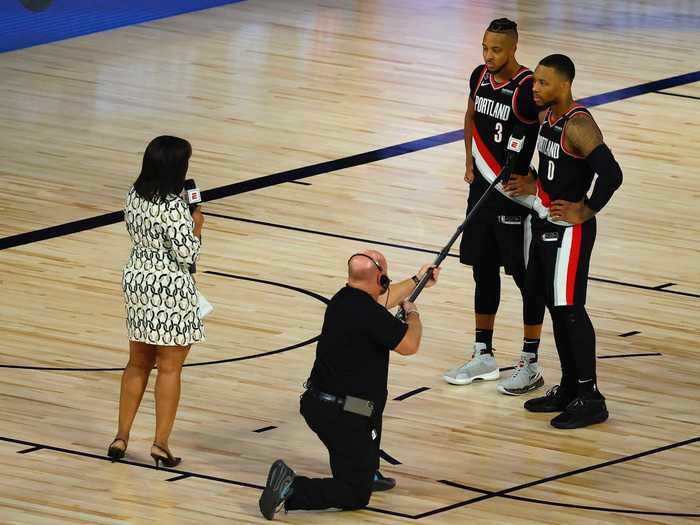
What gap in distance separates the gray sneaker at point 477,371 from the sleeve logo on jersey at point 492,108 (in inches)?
43.4

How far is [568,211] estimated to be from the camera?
24.2ft

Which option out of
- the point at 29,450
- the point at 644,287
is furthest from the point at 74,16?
the point at 29,450

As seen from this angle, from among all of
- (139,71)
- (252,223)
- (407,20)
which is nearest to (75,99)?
(139,71)

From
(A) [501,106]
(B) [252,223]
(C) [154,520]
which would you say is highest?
(A) [501,106]

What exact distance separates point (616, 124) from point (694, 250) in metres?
3.40

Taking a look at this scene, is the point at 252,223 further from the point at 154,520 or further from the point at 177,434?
the point at 154,520

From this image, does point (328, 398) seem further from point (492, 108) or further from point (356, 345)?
point (492, 108)

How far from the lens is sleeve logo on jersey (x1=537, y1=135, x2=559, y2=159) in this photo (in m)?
7.34

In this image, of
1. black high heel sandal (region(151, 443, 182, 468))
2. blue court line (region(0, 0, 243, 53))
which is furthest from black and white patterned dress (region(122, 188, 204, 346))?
blue court line (region(0, 0, 243, 53))

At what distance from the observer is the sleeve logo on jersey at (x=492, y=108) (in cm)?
779

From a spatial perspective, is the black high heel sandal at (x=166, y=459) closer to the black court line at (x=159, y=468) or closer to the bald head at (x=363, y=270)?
the black court line at (x=159, y=468)

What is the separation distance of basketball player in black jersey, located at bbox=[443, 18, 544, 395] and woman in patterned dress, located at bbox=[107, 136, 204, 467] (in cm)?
176

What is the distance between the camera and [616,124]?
13.7 meters

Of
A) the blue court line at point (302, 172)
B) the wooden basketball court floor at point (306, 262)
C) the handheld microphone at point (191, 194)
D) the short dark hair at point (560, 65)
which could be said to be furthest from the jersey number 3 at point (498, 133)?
the blue court line at point (302, 172)
